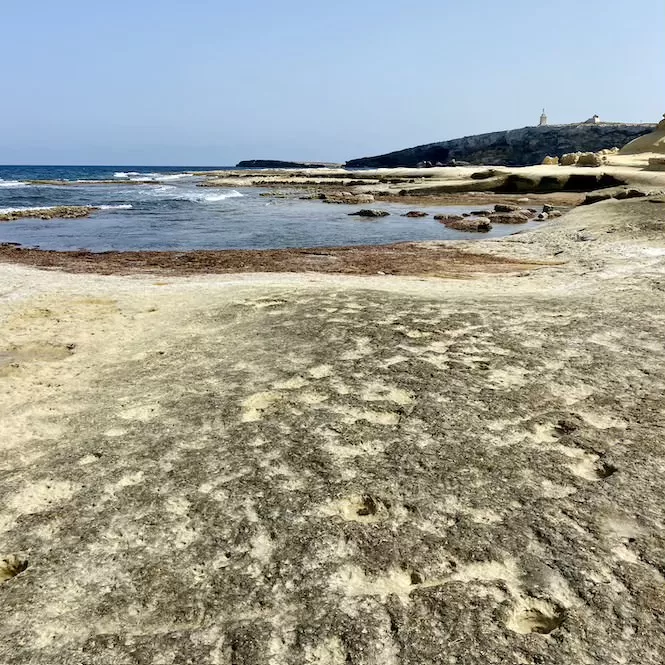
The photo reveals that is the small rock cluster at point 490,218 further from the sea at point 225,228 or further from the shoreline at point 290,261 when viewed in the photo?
the shoreline at point 290,261

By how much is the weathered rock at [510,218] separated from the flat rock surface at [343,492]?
71.7 feet

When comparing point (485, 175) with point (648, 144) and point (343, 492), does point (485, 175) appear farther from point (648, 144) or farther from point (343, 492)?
point (343, 492)

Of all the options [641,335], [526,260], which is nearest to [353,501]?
[641,335]

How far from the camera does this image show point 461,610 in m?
3.09

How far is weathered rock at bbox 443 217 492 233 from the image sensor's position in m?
26.8

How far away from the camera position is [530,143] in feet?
404

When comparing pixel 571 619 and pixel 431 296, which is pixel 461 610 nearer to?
pixel 571 619

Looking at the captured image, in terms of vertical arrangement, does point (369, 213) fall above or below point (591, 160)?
below

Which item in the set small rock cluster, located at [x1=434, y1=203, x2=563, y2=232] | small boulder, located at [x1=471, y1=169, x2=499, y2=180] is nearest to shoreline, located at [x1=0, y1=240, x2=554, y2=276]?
small rock cluster, located at [x1=434, y1=203, x2=563, y2=232]

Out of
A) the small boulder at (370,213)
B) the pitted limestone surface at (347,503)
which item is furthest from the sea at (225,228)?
the pitted limestone surface at (347,503)

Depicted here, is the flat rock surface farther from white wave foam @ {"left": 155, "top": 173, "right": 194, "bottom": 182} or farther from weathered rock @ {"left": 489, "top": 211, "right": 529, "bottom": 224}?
white wave foam @ {"left": 155, "top": 173, "right": 194, "bottom": 182}

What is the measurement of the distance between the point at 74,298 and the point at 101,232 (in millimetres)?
17254

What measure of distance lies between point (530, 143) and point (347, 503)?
436 ft

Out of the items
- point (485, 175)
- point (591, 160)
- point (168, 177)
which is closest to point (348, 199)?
point (485, 175)
